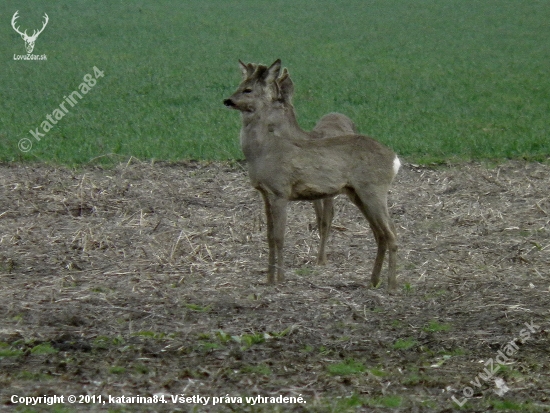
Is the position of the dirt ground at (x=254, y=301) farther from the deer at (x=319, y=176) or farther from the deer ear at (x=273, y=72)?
the deer ear at (x=273, y=72)

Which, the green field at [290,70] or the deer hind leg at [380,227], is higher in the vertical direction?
the green field at [290,70]

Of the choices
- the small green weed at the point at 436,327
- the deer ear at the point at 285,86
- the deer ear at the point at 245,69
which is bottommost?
the small green weed at the point at 436,327

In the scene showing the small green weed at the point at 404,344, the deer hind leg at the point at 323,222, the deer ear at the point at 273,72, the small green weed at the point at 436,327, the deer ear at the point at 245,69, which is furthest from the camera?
the deer hind leg at the point at 323,222

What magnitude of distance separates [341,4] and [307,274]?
4067cm

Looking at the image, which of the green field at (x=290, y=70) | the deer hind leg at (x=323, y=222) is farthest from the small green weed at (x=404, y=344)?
the green field at (x=290, y=70)

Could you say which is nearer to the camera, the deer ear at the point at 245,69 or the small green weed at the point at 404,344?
the small green weed at the point at 404,344

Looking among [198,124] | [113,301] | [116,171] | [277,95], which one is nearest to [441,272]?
[277,95]

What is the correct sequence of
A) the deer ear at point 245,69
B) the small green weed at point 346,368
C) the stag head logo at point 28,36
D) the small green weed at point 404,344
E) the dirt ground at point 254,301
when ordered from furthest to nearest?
the stag head logo at point 28,36 < the deer ear at point 245,69 < the small green weed at point 404,344 < the small green weed at point 346,368 < the dirt ground at point 254,301

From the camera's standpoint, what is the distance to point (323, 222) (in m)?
10.7

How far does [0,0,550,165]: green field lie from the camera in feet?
59.2

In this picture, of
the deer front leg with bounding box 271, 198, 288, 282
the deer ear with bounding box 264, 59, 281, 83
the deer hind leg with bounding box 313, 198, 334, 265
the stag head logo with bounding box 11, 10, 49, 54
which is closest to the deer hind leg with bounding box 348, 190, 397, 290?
the deer front leg with bounding box 271, 198, 288, 282

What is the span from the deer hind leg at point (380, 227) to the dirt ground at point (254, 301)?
19 cm

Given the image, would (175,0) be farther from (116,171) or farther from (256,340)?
(256,340)

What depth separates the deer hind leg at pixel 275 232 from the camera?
30.8 ft
